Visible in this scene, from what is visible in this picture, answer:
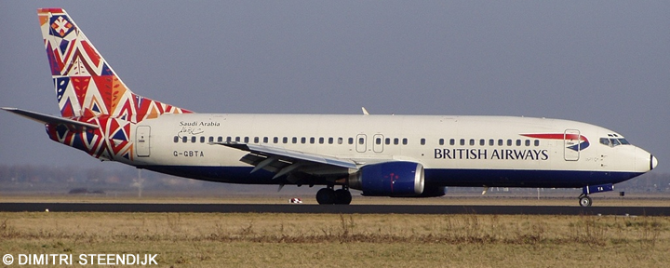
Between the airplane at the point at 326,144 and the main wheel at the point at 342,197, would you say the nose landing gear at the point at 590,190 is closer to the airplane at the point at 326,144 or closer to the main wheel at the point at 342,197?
the airplane at the point at 326,144

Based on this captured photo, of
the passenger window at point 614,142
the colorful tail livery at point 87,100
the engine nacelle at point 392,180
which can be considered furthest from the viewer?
the colorful tail livery at point 87,100

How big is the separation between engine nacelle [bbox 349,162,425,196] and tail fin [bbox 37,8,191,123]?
8.17 metres

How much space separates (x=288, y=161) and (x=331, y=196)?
2.32 meters

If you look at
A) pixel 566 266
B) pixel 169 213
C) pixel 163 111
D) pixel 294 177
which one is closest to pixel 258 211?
pixel 169 213

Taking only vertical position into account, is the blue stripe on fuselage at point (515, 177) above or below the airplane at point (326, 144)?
below

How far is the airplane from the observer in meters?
32.6

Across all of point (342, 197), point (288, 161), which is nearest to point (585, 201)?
point (342, 197)

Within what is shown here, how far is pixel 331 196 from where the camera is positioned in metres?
33.7

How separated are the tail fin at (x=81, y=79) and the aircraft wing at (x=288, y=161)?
4.83m

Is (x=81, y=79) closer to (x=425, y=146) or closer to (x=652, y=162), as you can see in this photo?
(x=425, y=146)

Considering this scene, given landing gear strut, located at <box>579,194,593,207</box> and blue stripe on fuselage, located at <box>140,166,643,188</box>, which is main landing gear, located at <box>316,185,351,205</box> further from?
landing gear strut, located at <box>579,194,593,207</box>

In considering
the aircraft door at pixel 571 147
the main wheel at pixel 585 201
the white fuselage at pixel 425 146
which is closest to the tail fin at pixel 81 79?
the white fuselage at pixel 425 146

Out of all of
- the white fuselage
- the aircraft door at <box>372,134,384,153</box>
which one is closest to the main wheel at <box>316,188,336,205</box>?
the white fuselage

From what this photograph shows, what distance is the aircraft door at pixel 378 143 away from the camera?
33344 millimetres
